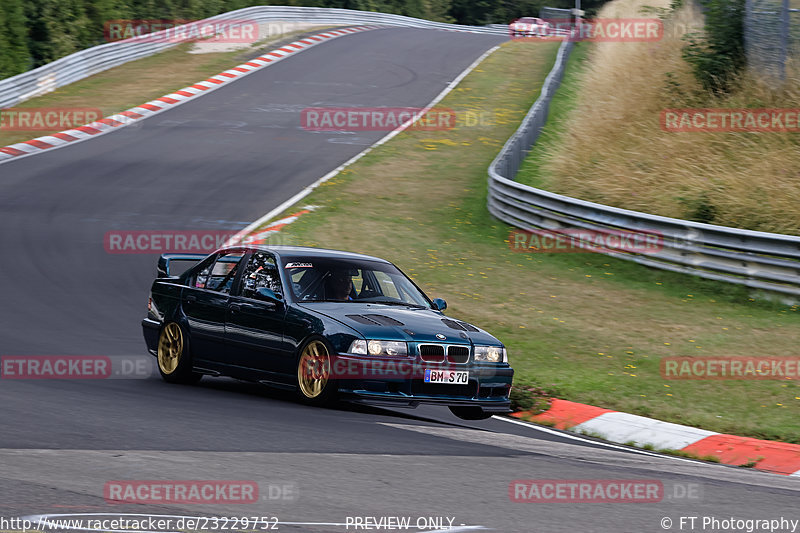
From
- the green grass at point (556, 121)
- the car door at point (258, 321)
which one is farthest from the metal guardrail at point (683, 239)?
the car door at point (258, 321)

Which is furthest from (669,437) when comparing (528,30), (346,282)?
(528,30)

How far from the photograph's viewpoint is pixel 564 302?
608 inches

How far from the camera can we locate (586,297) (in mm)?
15797

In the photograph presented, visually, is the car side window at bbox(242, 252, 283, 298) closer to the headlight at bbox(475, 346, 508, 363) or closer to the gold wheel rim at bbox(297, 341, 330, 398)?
the gold wheel rim at bbox(297, 341, 330, 398)

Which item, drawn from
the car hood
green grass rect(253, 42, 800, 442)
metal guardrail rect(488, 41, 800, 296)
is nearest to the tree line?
green grass rect(253, 42, 800, 442)

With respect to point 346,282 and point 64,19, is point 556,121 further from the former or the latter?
point 346,282

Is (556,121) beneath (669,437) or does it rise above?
beneath

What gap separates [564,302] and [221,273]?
244 inches

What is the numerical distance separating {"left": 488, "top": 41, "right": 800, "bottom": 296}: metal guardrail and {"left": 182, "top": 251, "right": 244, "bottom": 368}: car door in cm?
849

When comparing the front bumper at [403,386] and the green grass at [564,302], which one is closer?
the front bumper at [403,386]

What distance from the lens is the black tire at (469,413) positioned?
9.70 m

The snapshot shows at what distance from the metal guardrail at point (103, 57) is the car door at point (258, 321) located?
76.6ft

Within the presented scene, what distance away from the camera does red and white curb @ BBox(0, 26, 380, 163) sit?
27.0 meters

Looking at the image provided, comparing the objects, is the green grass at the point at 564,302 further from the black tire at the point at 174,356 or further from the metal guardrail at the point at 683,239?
the black tire at the point at 174,356
